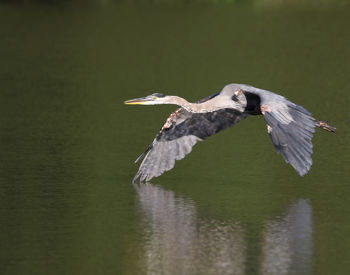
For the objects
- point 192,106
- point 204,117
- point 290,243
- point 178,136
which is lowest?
point 290,243

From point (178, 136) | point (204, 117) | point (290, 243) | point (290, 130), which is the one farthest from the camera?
point (204, 117)

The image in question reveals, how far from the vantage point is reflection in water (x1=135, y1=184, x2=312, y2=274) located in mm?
8672

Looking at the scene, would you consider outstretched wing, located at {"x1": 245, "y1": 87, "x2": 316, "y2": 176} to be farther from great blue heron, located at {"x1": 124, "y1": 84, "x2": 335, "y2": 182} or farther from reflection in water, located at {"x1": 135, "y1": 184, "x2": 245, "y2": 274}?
reflection in water, located at {"x1": 135, "y1": 184, "x2": 245, "y2": 274}

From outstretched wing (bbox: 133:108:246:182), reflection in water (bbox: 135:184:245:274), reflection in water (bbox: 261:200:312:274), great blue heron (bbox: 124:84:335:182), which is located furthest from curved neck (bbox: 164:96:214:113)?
reflection in water (bbox: 261:200:312:274)

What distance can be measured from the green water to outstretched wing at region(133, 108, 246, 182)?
20 cm

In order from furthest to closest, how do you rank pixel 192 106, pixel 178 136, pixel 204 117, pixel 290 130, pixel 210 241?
pixel 204 117 → pixel 178 136 → pixel 192 106 → pixel 290 130 → pixel 210 241

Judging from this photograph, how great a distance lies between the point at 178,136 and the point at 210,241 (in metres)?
2.91

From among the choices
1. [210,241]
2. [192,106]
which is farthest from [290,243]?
[192,106]

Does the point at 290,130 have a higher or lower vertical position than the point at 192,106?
lower

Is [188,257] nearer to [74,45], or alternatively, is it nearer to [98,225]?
[98,225]

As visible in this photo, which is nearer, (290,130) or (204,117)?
(290,130)

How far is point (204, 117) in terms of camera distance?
12297mm

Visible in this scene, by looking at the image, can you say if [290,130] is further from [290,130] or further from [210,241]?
[210,241]

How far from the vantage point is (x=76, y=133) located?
14.7 m
